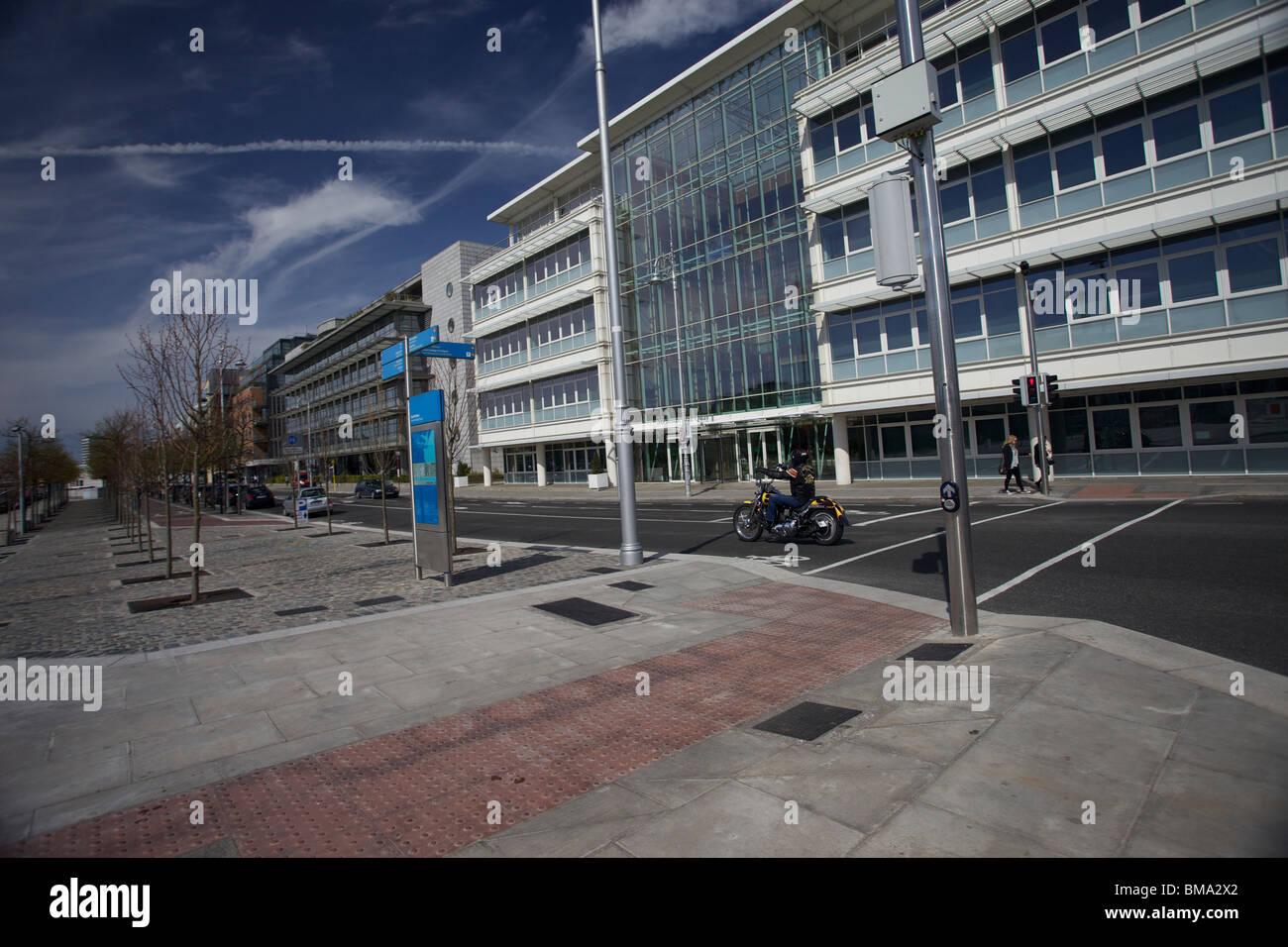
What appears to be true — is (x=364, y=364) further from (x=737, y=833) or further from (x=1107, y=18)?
(x=737, y=833)

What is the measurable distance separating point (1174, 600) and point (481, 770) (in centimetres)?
727

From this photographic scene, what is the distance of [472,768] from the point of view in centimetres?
416

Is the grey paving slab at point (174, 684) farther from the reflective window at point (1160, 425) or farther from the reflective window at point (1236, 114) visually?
the reflective window at point (1236, 114)

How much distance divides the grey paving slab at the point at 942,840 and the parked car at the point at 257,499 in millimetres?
50376

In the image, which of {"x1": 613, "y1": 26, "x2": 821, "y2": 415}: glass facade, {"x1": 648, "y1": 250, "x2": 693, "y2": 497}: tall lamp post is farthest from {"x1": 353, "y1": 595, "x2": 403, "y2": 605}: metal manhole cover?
{"x1": 648, "y1": 250, "x2": 693, "y2": 497}: tall lamp post

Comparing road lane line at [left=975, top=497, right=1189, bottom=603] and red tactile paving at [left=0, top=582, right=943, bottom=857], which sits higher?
red tactile paving at [left=0, top=582, right=943, bottom=857]

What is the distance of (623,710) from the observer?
5.03 meters

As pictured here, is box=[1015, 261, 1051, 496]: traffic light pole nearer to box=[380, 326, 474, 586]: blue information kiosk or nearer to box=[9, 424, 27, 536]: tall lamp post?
box=[380, 326, 474, 586]: blue information kiosk

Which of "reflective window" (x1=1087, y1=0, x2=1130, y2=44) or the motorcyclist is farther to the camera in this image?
"reflective window" (x1=1087, y1=0, x2=1130, y2=44)

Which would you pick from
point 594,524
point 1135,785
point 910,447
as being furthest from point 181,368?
point 910,447

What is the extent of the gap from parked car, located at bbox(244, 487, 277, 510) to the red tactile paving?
47.3 metres

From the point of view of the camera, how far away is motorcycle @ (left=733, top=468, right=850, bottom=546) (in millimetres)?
12984

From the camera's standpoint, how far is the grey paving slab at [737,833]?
10.1ft

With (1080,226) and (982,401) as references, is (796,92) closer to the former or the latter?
(1080,226)
